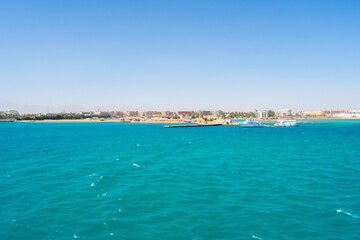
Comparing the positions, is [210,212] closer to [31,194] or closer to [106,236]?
[106,236]

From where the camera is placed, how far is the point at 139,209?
16641 millimetres

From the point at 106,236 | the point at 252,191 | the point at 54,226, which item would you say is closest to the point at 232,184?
the point at 252,191

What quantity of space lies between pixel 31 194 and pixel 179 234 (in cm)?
1426

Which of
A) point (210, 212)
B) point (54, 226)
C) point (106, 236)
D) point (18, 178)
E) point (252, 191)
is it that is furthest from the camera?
point (18, 178)

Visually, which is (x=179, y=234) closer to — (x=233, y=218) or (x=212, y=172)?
(x=233, y=218)

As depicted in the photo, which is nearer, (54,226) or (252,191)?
(54,226)

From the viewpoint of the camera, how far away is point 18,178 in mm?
25484

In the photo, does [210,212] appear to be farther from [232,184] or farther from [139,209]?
[232,184]

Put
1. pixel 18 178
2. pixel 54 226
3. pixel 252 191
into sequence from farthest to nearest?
1. pixel 18 178
2. pixel 252 191
3. pixel 54 226

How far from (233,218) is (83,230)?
8909 millimetres

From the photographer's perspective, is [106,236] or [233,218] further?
[233,218]

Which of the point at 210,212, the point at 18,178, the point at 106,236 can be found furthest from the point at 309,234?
the point at 18,178

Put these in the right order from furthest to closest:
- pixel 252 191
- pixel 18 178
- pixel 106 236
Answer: pixel 18 178 < pixel 252 191 < pixel 106 236

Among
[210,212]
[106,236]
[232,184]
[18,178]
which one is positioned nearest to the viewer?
[106,236]
